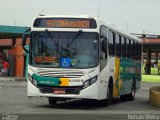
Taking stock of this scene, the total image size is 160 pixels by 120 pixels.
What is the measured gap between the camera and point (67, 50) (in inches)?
746

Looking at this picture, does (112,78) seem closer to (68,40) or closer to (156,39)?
(68,40)

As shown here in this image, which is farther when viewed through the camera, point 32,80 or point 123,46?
point 123,46

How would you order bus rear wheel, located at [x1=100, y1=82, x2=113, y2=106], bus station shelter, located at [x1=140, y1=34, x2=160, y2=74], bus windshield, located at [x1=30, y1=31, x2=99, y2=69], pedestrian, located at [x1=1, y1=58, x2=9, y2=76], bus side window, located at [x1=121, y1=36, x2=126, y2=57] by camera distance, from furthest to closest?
1. bus station shelter, located at [x1=140, y1=34, x2=160, y2=74]
2. pedestrian, located at [x1=1, y1=58, x2=9, y2=76]
3. bus side window, located at [x1=121, y1=36, x2=126, y2=57]
4. bus rear wheel, located at [x1=100, y1=82, x2=113, y2=106]
5. bus windshield, located at [x1=30, y1=31, x2=99, y2=69]

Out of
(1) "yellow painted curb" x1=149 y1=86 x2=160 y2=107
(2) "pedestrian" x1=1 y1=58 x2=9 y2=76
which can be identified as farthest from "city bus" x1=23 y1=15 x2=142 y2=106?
(2) "pedestrian" x1=1 y1=58 x2=9 y2=76

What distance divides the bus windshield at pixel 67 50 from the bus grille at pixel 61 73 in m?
0.17

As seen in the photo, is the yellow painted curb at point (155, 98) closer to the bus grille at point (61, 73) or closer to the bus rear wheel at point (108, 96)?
the bus rear wheel at point (108, 96)

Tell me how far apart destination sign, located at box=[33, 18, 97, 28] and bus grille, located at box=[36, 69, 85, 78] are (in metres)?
1.56

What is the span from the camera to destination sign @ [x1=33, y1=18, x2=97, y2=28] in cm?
1912

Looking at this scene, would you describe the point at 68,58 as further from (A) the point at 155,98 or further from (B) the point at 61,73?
(A) the point at 155,98

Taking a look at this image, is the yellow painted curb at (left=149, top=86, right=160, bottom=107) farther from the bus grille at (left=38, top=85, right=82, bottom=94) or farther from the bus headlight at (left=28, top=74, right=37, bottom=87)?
the bus headlight at (left=28, top=74, right=37, bottom=87)

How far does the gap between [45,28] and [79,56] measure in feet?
5.10

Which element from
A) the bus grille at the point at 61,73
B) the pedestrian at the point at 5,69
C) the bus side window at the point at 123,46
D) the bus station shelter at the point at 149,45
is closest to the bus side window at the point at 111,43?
the bus side window at the point at 123,46

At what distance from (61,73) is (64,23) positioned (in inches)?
68.4

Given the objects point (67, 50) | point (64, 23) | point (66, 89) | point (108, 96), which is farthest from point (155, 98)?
point (64, 23)
